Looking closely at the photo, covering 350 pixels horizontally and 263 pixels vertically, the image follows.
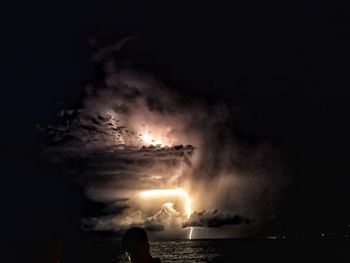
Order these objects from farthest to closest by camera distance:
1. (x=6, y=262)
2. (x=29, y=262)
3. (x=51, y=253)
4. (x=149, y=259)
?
(x=6, y=262) < (x=29, y=262) < (x=51, y=253) < (x=149, y=259)

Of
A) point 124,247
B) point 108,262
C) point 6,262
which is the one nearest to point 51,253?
point 124,247

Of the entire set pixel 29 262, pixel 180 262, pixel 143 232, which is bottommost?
pixel 143 232

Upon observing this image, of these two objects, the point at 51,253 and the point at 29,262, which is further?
the point at 29,262

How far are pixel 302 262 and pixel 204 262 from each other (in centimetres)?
2611

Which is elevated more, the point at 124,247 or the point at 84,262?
the point at 84,262

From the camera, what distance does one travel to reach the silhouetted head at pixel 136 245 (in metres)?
4.54

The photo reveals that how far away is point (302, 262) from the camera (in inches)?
4806

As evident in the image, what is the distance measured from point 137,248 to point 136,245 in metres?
0.03

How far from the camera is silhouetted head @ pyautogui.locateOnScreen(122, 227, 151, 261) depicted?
4543mm

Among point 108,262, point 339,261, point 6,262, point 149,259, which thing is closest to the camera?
point 149,259

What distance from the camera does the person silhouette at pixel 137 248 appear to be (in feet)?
14.8

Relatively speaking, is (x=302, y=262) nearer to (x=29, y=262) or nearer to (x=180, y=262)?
(x=180, y=262)

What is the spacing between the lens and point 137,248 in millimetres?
4574

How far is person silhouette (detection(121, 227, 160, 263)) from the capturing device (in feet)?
14.8
